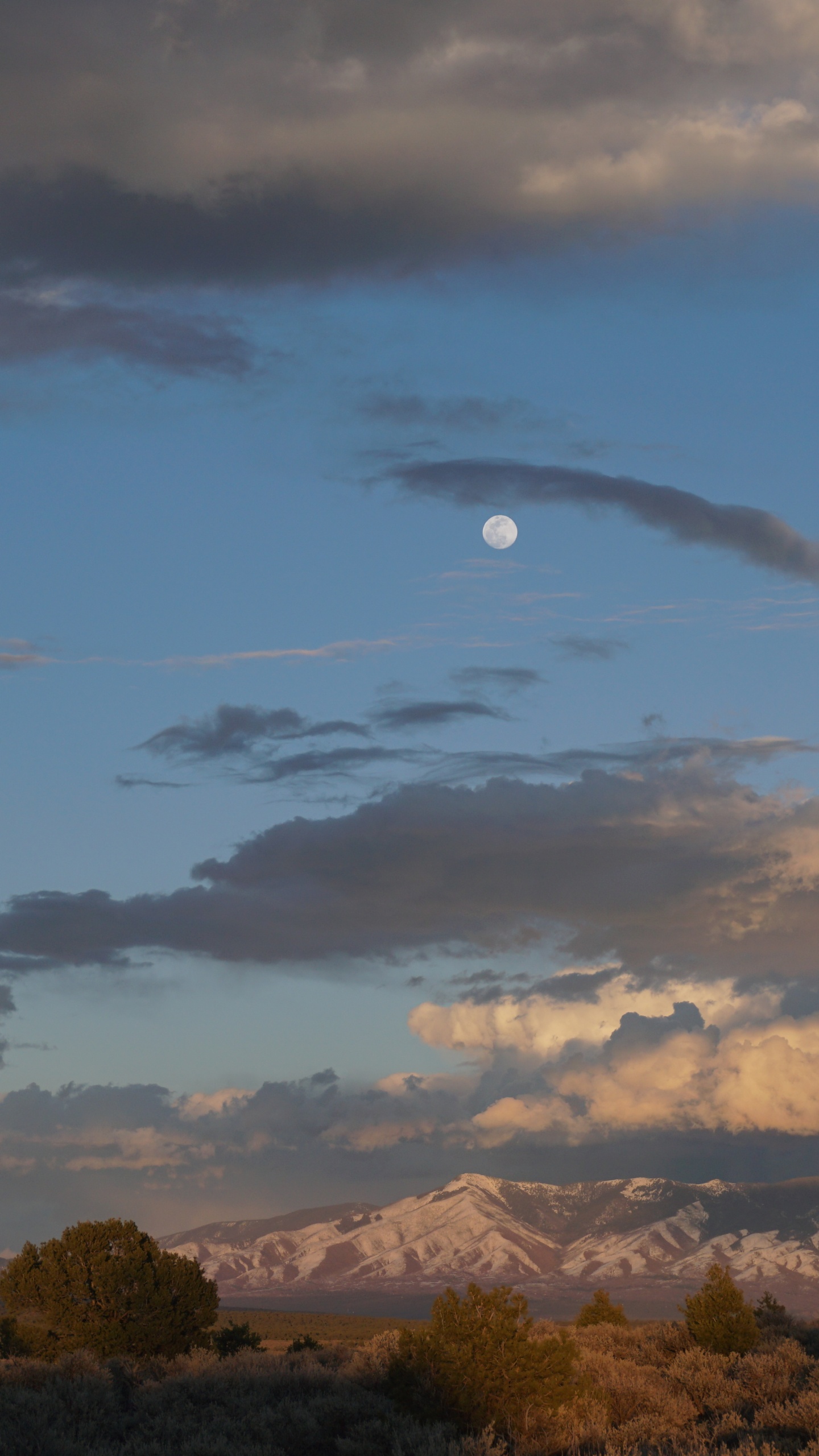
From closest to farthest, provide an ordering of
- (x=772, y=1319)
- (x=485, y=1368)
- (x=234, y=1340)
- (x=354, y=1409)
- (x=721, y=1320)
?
(x=354, y=1409), (x=485, y=1368), (x=721, y=1320), (x=772, y=1319), (x=234, y=1340)

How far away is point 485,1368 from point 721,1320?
20481mm

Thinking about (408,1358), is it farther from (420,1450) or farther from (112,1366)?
(112,1366)

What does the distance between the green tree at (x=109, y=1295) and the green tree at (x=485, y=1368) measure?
1221 inches

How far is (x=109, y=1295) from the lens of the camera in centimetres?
5859

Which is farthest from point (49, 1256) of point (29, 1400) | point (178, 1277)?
point (29, 1400)

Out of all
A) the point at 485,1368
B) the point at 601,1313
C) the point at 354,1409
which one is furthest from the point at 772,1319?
the point at 354,1409

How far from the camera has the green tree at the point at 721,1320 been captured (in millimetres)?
45562

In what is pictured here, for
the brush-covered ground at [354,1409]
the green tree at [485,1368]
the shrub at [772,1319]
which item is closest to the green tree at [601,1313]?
the shrub at [772,1319]

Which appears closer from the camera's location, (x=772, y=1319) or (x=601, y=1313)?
(x=772, y=1319)

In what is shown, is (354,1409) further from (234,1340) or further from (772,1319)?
(234,1340)

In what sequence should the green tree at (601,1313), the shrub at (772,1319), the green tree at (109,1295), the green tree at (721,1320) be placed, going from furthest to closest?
the green tree at (601,1313) < the green tree at (109,1295) < the shrub at (772,1319) < the green tree at (721,1320)

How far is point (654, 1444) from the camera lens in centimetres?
2528

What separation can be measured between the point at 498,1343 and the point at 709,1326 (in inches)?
770

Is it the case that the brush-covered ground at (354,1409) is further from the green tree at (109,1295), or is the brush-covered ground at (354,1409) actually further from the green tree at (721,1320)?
the green tree at (109,1295)
